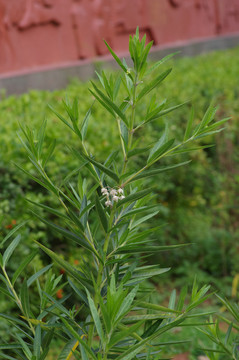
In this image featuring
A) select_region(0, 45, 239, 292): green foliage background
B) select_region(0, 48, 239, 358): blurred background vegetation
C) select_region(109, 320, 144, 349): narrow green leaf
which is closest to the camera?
select_region(109, 320, 144, 349): narrow green leaf

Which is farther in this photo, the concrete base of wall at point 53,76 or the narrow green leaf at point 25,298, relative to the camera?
the concrete base of wall at point 53,76

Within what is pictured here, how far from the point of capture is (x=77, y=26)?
5.89 m

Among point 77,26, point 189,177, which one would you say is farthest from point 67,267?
point 77,26

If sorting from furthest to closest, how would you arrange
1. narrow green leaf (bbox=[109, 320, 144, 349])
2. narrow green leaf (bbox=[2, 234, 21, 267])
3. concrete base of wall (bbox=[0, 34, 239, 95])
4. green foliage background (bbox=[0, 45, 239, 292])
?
1. concrete base of wall (bbox=[0, 34, 239, 95])
2. green foliage background (bbox=[0, 45, 239, 292])
3. narrow green leaf (bbox=[2, 234, 21, 267])
4. narrow green leaf (bbox=[109, 320, 144, 349])

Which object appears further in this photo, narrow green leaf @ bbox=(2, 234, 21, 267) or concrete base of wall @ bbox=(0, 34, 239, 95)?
concrete base of wall @ bbox=(0, 34, 239, 95)

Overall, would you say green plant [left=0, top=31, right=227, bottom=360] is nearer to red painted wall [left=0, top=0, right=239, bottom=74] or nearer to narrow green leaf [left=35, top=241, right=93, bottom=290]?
narrow green leaf [left=35, top=241, right=93, bottom=290]

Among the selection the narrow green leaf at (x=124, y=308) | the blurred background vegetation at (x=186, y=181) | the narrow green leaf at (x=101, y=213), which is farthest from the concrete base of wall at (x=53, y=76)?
the narrow green leaf at (x=124, y=308)

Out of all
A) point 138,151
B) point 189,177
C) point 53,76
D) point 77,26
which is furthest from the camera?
point 77,26

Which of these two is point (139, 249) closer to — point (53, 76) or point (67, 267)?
point (67, 267)

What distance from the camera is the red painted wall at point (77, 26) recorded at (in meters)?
4.99

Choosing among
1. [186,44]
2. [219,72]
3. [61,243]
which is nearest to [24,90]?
[219,72]

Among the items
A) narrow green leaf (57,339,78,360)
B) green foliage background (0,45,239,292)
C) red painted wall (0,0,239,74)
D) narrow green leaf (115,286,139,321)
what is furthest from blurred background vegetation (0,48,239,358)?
narrow green leaf (115,286,139,321)

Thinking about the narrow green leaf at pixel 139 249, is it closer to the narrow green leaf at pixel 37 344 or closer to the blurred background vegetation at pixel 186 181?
the narrow green leaf at pixel 37 344

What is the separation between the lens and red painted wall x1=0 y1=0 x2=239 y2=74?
4.99 m
